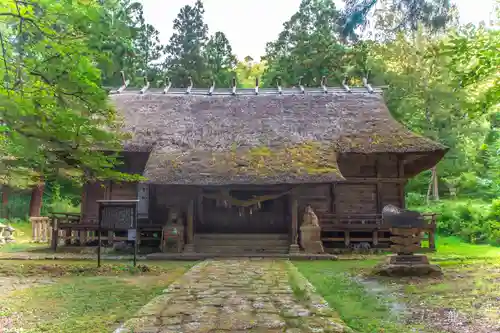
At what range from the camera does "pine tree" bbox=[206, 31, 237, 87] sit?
3878 cm

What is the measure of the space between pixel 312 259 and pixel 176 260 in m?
4.49

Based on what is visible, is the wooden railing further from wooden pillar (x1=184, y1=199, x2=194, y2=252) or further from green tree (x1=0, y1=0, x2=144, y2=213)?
green tree (x1=0, y1=0, x2=144, y2=213)

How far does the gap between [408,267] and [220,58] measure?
1313 inches

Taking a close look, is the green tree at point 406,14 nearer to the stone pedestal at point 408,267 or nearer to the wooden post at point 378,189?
the stone pedestal at point 408,267

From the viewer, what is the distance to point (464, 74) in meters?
10.2

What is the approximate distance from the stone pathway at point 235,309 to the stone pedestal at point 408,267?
7.47 feet

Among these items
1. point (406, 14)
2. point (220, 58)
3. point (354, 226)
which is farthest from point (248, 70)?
point (406, 14)

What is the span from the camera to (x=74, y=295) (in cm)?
750

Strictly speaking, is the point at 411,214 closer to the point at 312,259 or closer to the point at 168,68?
the point at 312,259

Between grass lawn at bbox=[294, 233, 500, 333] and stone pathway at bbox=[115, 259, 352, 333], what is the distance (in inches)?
17.2

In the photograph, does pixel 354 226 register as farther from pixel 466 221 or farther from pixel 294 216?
pixel 466 221

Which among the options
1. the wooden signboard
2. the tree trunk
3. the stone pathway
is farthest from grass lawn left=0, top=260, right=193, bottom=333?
the tree trunk

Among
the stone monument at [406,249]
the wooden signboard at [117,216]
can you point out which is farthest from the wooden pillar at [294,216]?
the wooden signboard at [117,216]

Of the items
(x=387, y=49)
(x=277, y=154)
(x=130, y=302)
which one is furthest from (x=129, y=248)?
(x=387, y=49)
